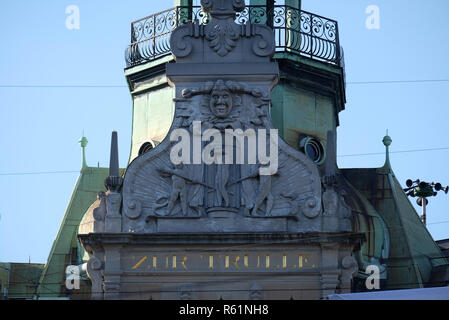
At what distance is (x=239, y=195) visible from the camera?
1818 inches

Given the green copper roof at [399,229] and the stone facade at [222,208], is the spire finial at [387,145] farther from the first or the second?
the stone facade at [222,208]

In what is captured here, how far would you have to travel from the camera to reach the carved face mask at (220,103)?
4656cm

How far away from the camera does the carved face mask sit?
4656cm

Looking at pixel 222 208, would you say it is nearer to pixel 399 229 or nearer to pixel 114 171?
pixel 114 171

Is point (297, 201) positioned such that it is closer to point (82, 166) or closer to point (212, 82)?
point (212, 82)

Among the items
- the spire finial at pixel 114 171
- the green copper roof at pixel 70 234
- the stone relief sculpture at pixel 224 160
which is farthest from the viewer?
the green copper roof at pixel 70 234

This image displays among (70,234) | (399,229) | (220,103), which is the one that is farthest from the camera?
(70,234)

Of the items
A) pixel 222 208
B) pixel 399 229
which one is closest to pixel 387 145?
pixel 399 229

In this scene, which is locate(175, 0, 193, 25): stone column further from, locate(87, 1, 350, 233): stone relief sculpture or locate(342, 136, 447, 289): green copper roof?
locate(342, 136, 447, 289): green copper roof

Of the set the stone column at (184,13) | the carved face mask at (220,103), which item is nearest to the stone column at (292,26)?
the stone column at (184,13)

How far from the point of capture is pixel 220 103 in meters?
46.6
